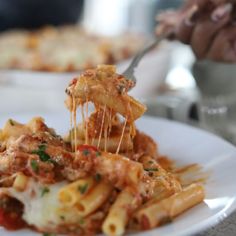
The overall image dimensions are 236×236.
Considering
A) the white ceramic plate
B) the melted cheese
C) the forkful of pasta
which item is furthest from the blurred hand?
the melted cheese

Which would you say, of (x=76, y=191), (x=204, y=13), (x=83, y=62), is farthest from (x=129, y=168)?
(x=83, y=62)

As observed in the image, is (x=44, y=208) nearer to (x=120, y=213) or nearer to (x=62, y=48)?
(x=120, y=213)

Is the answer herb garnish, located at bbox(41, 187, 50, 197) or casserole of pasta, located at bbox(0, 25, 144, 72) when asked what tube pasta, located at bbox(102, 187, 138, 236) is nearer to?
herb garnish, located at bbox(41, 187, 50, 197)

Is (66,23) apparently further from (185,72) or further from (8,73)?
(8,73)

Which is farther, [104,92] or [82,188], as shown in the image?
[104,92]

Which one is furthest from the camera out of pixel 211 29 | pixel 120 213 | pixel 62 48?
pixel 62 48

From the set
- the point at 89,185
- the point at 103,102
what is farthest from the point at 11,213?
the point at 103,102
